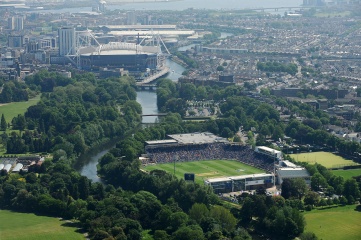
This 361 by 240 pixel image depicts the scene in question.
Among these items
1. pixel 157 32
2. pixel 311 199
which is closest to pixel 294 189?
pixel 311 199

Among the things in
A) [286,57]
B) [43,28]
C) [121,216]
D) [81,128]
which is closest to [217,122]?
[81,128]

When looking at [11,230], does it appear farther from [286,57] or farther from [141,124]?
[286,57]

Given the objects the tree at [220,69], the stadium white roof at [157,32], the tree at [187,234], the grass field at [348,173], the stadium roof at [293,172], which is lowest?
the stadium white roof at [157,32]

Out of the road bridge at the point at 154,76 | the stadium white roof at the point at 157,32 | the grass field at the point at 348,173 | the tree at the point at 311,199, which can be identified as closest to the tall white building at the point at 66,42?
the road bridge at the point at 154,76

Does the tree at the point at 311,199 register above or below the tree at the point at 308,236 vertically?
below

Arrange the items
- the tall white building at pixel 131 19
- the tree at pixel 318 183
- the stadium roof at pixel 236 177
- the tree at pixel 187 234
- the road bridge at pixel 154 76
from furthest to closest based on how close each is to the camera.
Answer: the tall white building at pixel 131 19 → the road bridge at pixel 154 76 → the stadium roof at pixel 236 177 → the tree at pixel 318 183 → the tree at pixel 187 234

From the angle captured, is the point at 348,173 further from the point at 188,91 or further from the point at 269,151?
the point at 188,91

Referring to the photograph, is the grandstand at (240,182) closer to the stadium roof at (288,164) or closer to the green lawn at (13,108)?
the stadium roof at (288,164)

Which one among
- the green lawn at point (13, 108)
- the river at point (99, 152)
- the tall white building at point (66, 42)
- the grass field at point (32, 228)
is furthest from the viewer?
the tall white building at point (66, 42)

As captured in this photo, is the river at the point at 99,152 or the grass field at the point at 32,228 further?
the river at the point at 99,152
